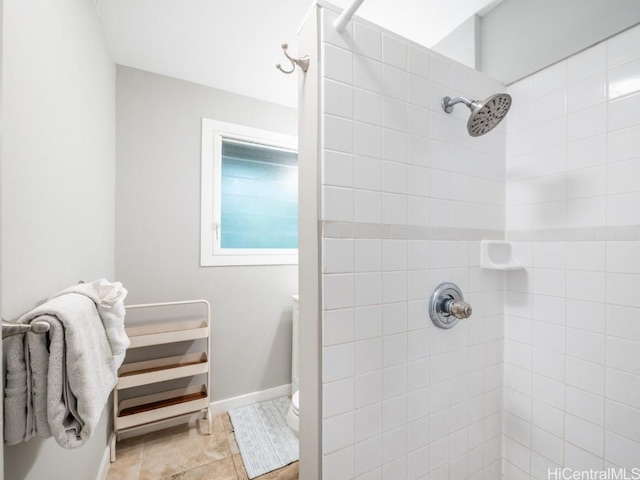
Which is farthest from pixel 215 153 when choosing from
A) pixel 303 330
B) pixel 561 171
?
pixel 561 171

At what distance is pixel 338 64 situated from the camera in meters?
0.84

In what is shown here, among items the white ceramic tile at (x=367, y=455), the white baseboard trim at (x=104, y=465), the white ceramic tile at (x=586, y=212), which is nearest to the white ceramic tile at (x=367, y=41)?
the white ceramic tile at (x=586, y=212)

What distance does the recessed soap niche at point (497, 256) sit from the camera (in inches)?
45.5

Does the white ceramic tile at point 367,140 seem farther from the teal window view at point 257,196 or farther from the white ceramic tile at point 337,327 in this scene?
the teal window view at point 257,196

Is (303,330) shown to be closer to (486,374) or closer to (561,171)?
(486,374)

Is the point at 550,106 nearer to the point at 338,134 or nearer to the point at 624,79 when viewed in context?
the point at 624,79

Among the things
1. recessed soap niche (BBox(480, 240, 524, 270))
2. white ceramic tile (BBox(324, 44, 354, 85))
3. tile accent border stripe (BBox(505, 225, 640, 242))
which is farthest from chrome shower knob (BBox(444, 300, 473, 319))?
white ceramic tile (BBox(324, 44, 354, 85))

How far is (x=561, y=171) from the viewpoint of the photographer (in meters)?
1.09

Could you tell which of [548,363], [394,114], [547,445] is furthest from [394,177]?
[547,445]

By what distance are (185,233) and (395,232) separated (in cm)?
152

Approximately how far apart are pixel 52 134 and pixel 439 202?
4.31 feet

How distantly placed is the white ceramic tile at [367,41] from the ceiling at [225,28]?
1.86 feet

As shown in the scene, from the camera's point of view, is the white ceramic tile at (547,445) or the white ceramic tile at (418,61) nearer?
the white ceramic tile at (418,61)

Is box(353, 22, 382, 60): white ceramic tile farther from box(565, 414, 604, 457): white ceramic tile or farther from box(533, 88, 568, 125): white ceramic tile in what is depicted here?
box(565, 414, 604, 457): white ceramic tile
